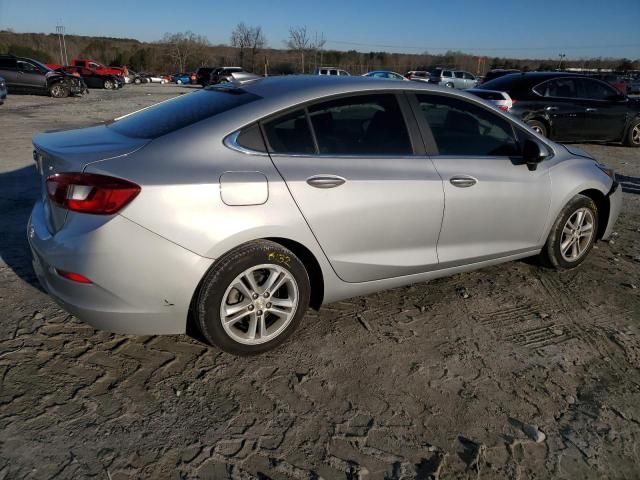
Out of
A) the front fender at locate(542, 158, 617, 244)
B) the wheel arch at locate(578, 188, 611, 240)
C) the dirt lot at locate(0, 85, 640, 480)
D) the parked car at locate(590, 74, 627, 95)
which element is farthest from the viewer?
the parked car at locate(590, 74, 627, 95)

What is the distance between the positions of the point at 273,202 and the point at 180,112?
3.02 ft

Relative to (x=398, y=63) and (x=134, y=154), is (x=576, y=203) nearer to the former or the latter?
(x=134, y=154)

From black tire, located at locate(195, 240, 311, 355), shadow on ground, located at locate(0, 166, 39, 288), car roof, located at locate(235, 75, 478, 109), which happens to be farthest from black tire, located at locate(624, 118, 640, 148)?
shadow on ground, located at locate(0, 166, 39, 288)

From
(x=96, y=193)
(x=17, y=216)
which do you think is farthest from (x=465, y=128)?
(x=17, y=216)

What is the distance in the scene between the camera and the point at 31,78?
21.4m

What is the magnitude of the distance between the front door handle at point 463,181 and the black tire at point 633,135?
34.7 feet

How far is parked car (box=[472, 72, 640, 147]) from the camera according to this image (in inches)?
420

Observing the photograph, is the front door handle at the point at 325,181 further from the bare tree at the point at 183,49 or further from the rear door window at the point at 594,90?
the bare tree at the point at 183,49

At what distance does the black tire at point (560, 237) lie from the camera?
4168 millimetres

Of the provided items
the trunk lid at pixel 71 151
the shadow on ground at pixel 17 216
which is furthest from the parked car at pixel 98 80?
the trunk lid at pixel 71 151

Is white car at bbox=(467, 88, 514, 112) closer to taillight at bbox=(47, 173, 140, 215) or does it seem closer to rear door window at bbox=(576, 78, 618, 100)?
rear door window at bbox=(576, 78, 618, 100)

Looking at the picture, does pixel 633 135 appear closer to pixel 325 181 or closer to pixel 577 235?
pixel 577 235

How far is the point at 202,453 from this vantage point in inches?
88.6

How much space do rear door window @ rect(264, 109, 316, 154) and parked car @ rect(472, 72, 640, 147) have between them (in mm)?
8262
